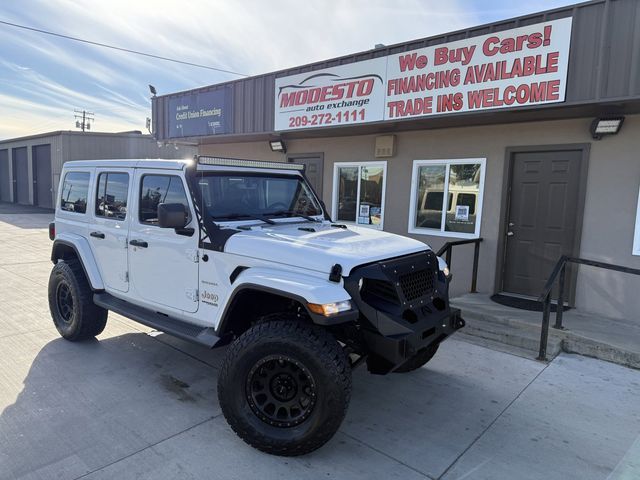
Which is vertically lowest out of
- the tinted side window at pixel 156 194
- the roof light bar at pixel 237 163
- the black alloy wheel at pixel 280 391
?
the black alloy wheel at pixel 280 391

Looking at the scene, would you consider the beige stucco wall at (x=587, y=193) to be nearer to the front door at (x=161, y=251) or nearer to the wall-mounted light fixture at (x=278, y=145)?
the wall-mounted light fixture at (x=278, y=145)

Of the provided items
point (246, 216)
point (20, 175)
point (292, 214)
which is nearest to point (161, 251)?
point (246, 216)

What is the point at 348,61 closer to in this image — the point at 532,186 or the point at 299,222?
the point at 532,186

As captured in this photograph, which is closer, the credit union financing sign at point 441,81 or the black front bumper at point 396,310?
the black front bumper at point 396,310

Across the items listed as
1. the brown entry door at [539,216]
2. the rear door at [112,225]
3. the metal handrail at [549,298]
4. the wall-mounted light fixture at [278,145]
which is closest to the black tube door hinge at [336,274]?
the rear door at [112,225]

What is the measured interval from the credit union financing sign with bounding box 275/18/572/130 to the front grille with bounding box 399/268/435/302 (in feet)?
10.7

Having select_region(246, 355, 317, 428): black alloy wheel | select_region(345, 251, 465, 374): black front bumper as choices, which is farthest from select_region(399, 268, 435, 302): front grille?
select_region(246, 355, 317, 428): black alloy wheel

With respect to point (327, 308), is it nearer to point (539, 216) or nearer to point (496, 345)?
point (496, 345)

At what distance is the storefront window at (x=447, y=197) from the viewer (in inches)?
280

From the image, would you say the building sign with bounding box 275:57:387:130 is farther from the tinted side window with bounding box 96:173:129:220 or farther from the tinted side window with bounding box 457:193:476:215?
the tinted side window with bounding box 96:173:129:220

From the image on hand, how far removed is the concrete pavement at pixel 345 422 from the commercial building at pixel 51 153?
61.2 feet

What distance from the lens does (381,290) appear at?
3.14m

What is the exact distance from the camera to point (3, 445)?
3.02 meters

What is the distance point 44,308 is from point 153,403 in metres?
3.52
